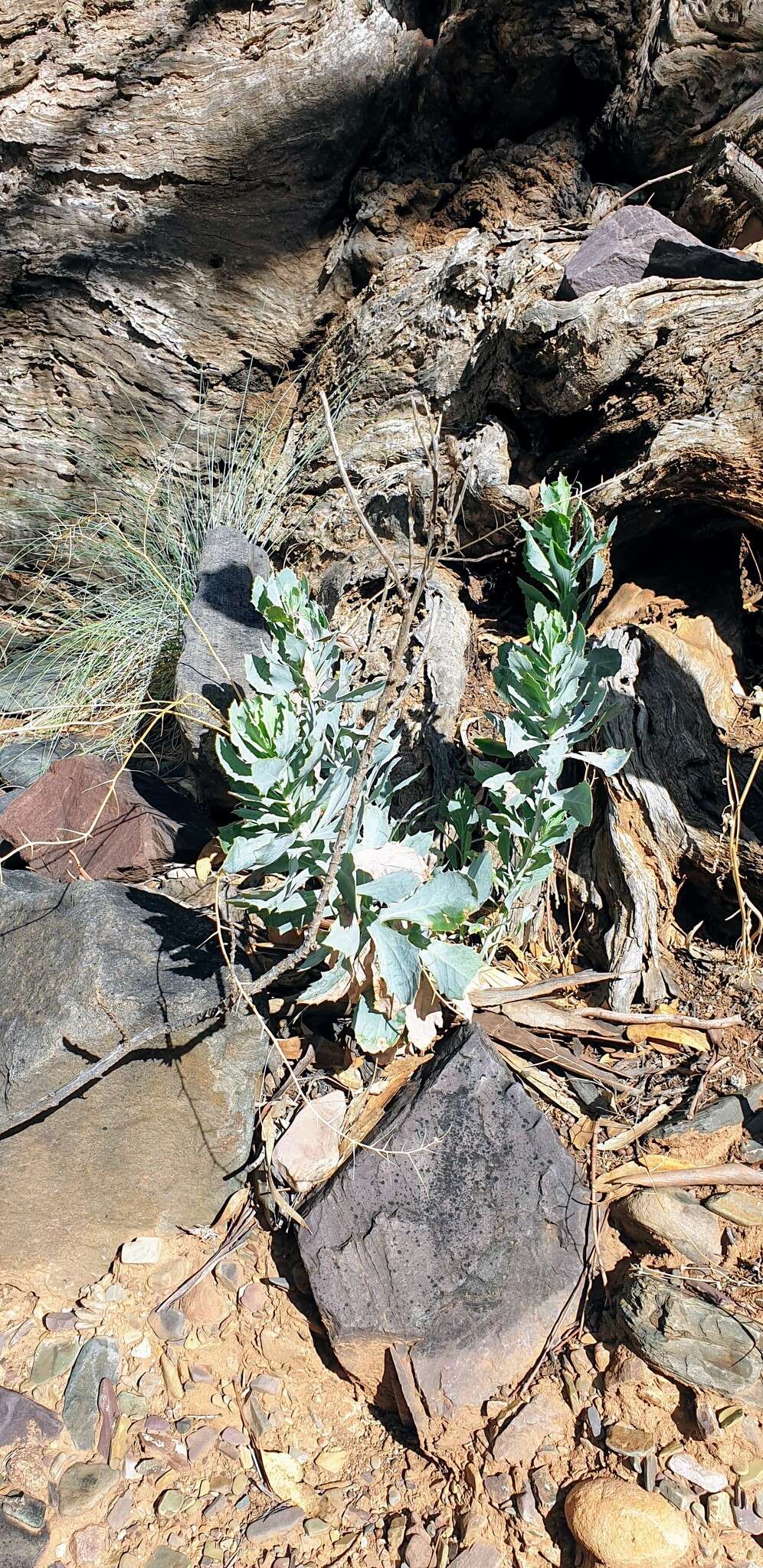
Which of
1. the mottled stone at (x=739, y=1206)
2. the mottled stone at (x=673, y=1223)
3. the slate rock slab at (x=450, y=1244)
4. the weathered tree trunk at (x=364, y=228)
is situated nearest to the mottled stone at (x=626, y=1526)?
the slate rock slab at (x=450, y=1244)

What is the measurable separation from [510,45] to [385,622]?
91.3 inches

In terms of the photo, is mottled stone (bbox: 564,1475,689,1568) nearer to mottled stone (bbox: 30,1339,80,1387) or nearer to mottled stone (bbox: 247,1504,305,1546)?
mottled stone (bbox: 247,1504,305,1546)

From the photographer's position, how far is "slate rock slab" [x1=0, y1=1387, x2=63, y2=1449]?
172cm

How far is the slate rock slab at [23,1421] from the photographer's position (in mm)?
1717

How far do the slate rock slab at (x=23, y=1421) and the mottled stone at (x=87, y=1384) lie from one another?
26 mm

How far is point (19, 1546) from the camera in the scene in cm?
158

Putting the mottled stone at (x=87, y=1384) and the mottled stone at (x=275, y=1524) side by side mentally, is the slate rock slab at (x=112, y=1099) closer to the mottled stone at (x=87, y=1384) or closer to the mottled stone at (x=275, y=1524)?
the mottled stone at (x=87, y=1384)

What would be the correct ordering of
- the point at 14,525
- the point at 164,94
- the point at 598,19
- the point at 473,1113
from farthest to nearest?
the point at 14,525 → the point at 164,94 → the point at 598,19 → the point at 473,1113

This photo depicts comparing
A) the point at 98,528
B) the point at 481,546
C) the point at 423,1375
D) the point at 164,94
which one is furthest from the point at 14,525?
the point at 423,1375

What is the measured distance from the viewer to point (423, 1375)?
5.54ft

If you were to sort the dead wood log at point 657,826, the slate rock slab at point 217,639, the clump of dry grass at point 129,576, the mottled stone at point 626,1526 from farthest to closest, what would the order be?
the clump of dry grass at point 129,576, the slate rock slab at point 217,639, the dead wood log at point 657,826, the mottled stone at point 626,1526

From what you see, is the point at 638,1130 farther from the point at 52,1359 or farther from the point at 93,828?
the point at 93,828

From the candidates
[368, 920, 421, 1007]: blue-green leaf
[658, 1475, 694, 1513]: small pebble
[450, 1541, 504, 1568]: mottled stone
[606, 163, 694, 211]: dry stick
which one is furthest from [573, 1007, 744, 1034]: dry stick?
[606, 163, 694, 211]: dry stick

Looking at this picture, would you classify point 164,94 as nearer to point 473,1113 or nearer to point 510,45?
point 510,45
